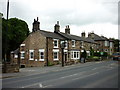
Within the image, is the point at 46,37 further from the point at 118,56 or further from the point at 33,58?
the point at 118,56

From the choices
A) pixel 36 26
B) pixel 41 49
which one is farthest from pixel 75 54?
pixel 36 26

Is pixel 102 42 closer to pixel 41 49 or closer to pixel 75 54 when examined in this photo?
pixel 75 54

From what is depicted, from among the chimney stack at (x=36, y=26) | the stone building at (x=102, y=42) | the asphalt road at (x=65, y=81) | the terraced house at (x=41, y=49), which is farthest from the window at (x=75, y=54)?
the stone building at (x=102, y=42)

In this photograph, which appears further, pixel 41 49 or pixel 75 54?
pixel 75 54

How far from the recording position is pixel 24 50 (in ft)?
124

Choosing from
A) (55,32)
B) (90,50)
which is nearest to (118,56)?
(90,50)

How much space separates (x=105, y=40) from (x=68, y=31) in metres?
24.8

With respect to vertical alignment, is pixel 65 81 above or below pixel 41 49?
below

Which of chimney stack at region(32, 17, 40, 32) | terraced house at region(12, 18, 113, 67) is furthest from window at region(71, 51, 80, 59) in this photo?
chimney stack at region(32, 17, 40, 32)

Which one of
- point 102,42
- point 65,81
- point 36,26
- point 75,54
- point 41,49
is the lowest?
point 65,81

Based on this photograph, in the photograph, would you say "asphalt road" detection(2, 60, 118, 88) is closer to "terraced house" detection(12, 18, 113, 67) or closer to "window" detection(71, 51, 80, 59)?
"terraced house" detection(12, 18, 113, 67)

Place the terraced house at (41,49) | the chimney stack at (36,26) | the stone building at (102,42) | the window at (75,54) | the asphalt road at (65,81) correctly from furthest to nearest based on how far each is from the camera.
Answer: the stone building at (102,42) → the window at (75,54) → the chimney stack at (36,26) → the terraced house at (41,49) → the asphalt road at (65,81)

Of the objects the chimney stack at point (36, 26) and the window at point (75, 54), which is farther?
the window at point (75, 54)

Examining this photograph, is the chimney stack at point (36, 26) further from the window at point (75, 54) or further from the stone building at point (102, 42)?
the stone building at point (102, 42)
